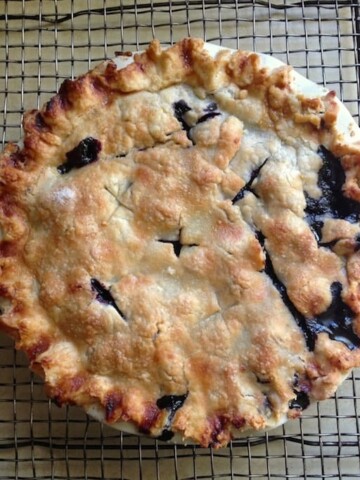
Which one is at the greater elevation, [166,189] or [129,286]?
[166,189]

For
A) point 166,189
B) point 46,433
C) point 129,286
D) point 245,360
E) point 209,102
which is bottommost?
point 46,433

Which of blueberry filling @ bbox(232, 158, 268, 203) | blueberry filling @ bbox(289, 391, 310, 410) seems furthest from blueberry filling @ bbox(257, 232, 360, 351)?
blueberry filling @ bbox(232, 158, 268, 203)

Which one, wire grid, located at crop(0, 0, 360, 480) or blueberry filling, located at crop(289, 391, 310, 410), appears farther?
wire grid, located at crop(0, 0, 360, 480)

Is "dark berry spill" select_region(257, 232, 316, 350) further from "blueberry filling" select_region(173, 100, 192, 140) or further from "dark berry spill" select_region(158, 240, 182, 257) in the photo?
"blueberry filling" select_region(173, 100, 192, 140)

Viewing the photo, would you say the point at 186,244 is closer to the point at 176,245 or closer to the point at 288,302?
the point at 176,245

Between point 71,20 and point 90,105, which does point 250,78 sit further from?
point 71,20

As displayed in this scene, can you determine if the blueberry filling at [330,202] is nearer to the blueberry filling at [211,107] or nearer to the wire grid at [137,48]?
the blueberry filling at [211,107]

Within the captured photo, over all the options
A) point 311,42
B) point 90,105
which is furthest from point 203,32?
point 90,105
